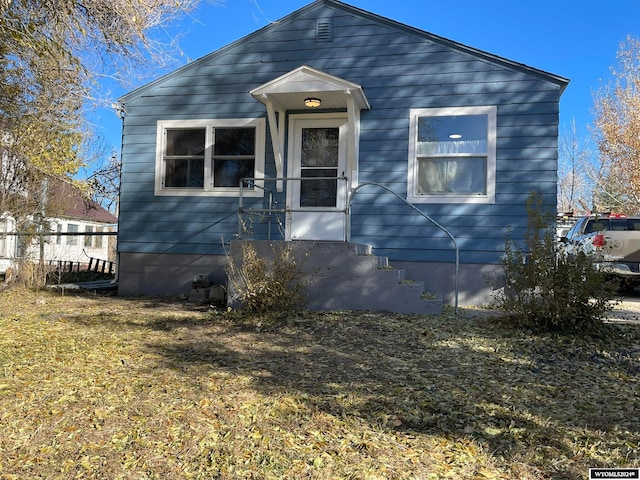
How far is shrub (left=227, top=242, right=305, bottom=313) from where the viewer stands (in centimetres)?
561

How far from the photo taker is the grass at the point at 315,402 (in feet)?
7.52

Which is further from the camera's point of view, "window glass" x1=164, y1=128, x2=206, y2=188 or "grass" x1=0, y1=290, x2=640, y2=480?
"window glass" x1=164, y1=128, x2=206, y2=188

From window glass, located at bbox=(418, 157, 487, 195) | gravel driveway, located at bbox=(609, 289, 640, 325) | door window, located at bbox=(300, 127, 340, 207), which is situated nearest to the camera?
gravel driveway, located at bbox=(609, 289, 640, 325)

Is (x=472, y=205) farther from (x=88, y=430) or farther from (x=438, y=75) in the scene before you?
(x=88, y=430)

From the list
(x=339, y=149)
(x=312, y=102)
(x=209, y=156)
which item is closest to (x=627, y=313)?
(x=339, y=149)

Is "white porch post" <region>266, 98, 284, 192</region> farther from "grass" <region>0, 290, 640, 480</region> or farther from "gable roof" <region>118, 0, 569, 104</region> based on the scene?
"grass" <region>0, 290, 640, 480</region>

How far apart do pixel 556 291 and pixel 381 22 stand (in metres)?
5.17

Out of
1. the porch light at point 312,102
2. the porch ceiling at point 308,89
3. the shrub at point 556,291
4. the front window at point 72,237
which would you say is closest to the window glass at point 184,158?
the porch ceiling at point 308,89

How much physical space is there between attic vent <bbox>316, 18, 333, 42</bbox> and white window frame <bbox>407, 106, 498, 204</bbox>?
1.93 metres

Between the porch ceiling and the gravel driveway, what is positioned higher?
the porch ceiling

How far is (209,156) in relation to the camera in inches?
318

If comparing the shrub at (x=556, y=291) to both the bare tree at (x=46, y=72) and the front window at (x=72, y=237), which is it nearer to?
the bare tree at (x=46, y=72)

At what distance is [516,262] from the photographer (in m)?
5.30

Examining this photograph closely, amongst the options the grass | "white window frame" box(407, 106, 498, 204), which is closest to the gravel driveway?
the grass
